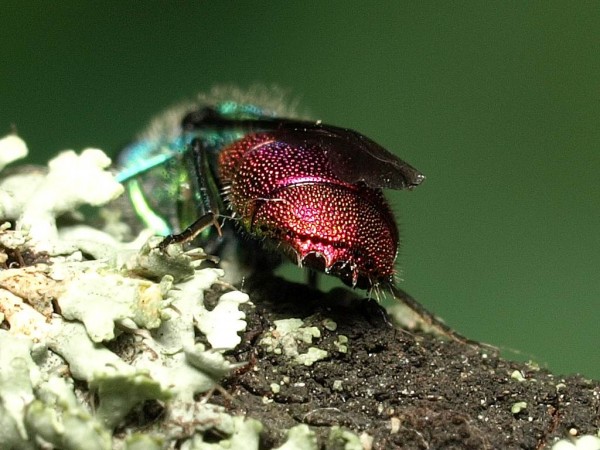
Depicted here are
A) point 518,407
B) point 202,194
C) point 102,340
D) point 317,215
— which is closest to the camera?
point 102,340

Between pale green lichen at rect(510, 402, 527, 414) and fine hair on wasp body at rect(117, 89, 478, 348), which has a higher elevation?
fine hair on wasp body at rect(117, 89, 478, 348)

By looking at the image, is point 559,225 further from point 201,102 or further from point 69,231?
point 69,231

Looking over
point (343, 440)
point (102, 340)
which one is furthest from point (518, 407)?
point (102, 340)

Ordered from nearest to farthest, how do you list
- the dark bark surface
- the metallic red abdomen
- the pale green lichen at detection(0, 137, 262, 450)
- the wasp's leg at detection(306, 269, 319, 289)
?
the pale green lichen at detection(0, 137, 262, 450)
the dark bark surface
the metallic red abdomen
the wasp's leg at detection(306, 269, 319, 289)

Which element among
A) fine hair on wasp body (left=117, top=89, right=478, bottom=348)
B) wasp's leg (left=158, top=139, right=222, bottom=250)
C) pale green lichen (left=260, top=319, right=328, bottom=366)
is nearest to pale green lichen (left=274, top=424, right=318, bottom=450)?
pale green lichen (left=260, top=319, right=328, bottom=366)

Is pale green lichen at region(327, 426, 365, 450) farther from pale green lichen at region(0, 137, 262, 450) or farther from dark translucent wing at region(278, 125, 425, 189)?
dark translucent wing at region(278, 125, 425, 189)

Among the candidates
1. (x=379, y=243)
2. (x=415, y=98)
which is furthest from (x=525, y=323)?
(x=379, y=243)

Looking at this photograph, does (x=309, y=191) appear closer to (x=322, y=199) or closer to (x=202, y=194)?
(x=322, y=199)
